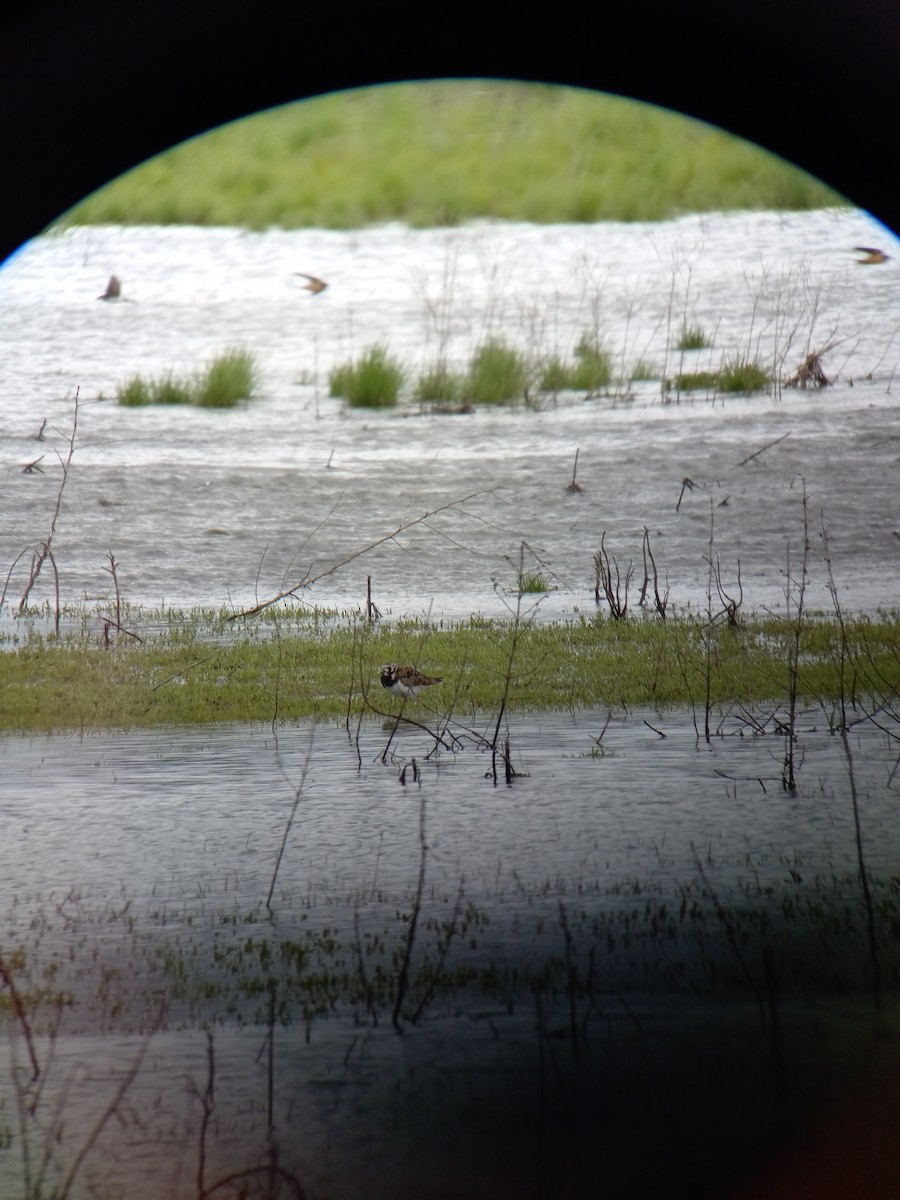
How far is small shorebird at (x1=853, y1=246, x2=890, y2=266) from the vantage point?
2316 mm

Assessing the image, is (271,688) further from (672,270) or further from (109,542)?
(672,270)

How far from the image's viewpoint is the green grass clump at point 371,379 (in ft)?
9.52

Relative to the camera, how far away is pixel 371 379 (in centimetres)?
292

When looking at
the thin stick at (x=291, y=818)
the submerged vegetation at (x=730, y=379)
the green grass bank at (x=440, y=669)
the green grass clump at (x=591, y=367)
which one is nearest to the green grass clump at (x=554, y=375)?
the green grass clump at (x=591, y=367)

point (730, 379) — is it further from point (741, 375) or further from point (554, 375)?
point (554, 375)

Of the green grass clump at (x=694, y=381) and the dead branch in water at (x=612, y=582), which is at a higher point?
the green grass clump at (x=694, y=381)

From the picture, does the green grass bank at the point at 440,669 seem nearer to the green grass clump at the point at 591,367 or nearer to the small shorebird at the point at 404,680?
the small shorebird at the point at 404,680

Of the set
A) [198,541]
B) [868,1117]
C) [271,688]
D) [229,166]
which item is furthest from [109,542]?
[868,1117]

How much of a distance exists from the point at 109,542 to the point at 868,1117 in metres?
1.97

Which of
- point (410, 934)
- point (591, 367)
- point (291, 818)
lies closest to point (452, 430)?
point (591, 367)

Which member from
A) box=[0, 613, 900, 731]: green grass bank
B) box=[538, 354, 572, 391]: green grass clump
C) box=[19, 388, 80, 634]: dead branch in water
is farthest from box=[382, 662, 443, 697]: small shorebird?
box=[538, 354, 572, 391]: green grass clump

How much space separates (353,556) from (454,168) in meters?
0.85

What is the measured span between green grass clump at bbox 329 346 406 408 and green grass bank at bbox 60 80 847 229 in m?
0.37

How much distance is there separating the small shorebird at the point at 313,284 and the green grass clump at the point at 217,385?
0.22m
